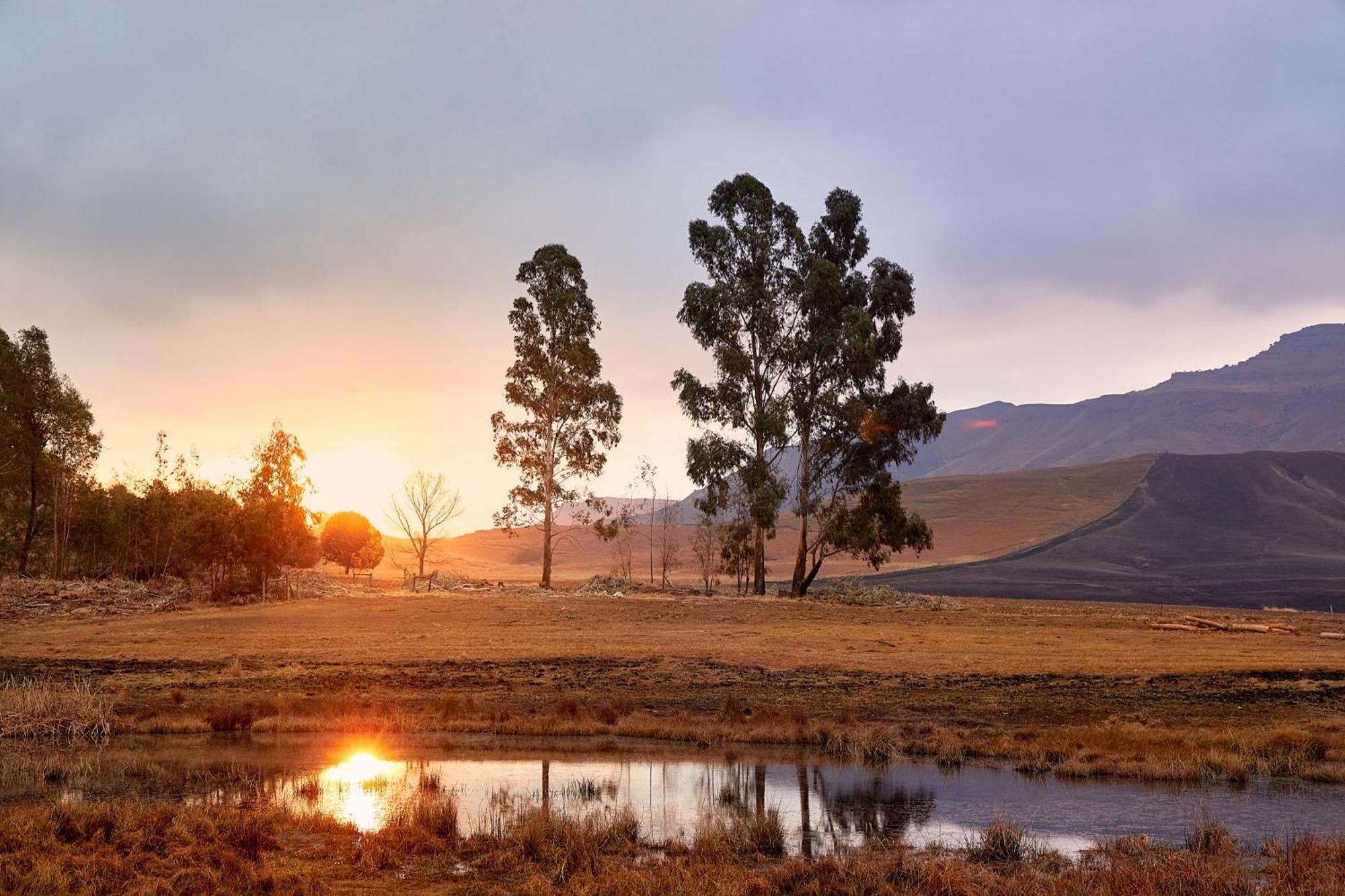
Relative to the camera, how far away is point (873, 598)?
58.8m

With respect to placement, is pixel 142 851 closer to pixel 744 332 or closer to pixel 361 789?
pixel 361 789

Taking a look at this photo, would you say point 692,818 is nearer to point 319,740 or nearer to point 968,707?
point 319,740

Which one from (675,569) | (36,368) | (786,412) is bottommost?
(675,569)

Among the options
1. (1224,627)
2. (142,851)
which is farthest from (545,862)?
(1224,627)

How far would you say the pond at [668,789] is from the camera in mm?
14820

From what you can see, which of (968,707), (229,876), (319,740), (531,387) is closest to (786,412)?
(531,387)

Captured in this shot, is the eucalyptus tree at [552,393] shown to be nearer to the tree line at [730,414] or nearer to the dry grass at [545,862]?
the tree line at [730,414]

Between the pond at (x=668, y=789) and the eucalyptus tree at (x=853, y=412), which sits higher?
the eucalyptus tree at (x=853, y=412)

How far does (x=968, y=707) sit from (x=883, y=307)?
38031 mm

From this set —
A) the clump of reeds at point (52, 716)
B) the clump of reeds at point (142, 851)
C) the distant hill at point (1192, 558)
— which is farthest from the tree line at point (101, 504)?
the distant hill at point (1192, 558)

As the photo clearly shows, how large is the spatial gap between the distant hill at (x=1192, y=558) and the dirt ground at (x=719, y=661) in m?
49.7

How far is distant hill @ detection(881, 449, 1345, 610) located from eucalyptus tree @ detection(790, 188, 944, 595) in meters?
36.8

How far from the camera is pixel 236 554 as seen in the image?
196 feet

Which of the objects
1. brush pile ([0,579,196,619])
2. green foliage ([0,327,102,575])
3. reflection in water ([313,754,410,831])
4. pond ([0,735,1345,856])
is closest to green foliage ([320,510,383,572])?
green foliage ([0,327,102,575])
